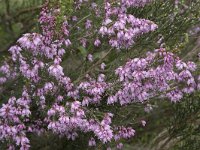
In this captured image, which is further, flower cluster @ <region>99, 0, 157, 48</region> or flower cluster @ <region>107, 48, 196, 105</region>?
flower cluster @ <region>99, 0, 157, 48</region>

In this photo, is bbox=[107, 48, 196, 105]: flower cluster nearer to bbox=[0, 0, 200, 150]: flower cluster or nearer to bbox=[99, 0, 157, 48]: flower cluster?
bbox=[0, 0, 200, 150]: flower cluster

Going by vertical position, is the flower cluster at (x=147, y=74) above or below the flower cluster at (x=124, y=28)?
below

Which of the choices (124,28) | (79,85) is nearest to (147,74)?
(124,28)

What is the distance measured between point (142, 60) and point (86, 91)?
2.78ft

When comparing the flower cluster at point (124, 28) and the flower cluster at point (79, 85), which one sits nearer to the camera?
the flower cluster at point (79, 85)

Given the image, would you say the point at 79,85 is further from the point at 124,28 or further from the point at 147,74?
the point at 147,74

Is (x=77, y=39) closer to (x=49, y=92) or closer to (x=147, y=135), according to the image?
(x=49, y=92)

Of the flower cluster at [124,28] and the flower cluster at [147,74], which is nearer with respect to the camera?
the flower cluster at [147,74]

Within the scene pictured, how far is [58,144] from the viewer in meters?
6.47

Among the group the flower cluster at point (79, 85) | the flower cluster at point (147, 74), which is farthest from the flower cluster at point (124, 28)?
the flower cluster at point (147, 74)

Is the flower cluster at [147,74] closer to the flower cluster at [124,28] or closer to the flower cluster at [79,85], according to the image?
the flower cluster at [79,85]

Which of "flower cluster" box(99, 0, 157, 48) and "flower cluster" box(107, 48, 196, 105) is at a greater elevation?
"flower cluster" box(99, 0, 157, 48)

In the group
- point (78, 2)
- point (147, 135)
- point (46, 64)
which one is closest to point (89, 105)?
point (46, 64)

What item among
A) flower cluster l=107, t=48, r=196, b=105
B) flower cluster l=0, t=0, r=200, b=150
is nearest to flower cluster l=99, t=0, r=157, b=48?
flower cluster l=0, t=0, r=200, b=150
